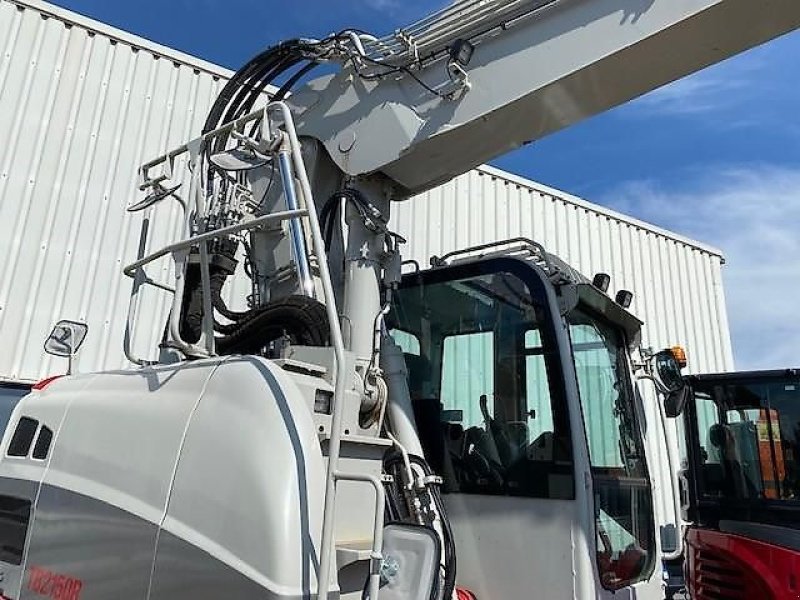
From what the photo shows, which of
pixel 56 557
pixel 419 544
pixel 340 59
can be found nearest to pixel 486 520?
pixel 419 544

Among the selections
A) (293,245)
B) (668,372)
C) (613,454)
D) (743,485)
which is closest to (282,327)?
(293,245)

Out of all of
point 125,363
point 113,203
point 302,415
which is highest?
point 113,203

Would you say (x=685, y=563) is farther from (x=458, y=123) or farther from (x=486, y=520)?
(x=458, y=123)

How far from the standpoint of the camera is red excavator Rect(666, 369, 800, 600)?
12.2 feet

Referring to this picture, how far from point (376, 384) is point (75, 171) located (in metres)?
4.62

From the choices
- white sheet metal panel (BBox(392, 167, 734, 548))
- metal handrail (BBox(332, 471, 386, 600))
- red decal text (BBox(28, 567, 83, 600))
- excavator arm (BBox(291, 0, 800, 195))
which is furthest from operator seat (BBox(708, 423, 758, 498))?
red decal text (BBox(28, 567, 83, 600))

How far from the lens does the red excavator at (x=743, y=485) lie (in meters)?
3.71

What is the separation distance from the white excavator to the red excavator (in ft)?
3.84

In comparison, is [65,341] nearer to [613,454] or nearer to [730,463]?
[613,454]

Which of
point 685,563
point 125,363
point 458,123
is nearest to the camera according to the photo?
point 458,123

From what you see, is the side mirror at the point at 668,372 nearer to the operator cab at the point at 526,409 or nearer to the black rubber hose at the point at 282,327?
the operator cab at the point at 526,409

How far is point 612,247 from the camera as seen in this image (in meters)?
8.66

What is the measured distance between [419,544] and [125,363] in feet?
14.9

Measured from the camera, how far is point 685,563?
4289mm
